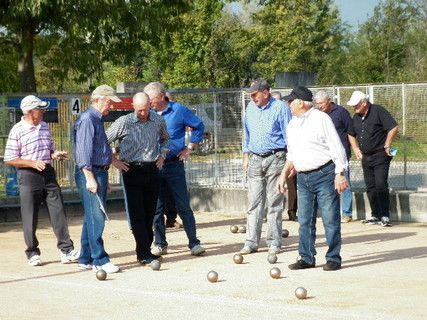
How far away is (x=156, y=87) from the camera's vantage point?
44.1 feet

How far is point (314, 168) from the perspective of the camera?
39.5 feet

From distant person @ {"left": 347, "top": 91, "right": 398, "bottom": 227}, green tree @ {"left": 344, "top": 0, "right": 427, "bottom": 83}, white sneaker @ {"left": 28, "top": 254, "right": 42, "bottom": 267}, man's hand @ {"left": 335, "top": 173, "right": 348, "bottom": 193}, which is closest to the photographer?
man's hand @ {"left": 335, "top": 173, "right": 348, "bottom": 193}

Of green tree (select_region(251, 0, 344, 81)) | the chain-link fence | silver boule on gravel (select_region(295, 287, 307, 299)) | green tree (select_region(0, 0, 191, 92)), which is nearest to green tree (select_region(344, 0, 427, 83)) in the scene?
green tree (select_region(251, 0, 344, 81))

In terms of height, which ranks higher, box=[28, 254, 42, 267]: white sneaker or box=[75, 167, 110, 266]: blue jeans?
box=[75, 167, 110, 266]: blue jeans

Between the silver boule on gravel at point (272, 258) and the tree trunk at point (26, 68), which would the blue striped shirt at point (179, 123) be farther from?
the tree trunk at point (26, 68)

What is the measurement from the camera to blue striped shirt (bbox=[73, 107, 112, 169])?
12023 mm

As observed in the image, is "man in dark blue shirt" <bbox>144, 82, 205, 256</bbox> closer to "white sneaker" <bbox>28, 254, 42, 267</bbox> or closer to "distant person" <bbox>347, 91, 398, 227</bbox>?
"white sneaker" <bbox>28, 254, 42, 267</bbox>

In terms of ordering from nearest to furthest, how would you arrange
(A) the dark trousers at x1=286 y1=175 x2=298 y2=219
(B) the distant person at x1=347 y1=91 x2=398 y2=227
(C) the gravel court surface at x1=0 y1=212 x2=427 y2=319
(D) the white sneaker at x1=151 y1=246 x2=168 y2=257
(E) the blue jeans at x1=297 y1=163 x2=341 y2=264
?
(C) the gravel court surface at x1=0 y1=212 x2=427 y2=319, (E) the blue jeans at x1=297 y1=163 x2=341 y2=264, (D) the white sneaker at x1=151 y1=246 x2=168 y2=257, (B) the distant person at x1=347 y1=91 x2=398 y2=227, (A) the dark trousers at x1=286 y1=175 x2=298 y2=219

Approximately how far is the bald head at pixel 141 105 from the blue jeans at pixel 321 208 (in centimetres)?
179

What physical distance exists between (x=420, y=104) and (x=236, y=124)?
3.48 meters

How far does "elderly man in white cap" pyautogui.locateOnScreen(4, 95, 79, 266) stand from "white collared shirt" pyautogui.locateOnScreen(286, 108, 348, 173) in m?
2.85

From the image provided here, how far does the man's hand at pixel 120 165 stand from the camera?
12469mm

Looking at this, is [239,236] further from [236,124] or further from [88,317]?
[88,317]

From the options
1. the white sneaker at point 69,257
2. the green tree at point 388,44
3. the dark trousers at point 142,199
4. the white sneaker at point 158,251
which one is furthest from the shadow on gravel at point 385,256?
the green tree at point 388,44
